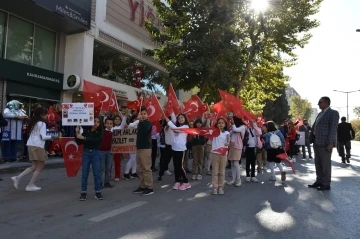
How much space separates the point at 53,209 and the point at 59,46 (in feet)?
44.2

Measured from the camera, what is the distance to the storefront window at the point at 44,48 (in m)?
16.0

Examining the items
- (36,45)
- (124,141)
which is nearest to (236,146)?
(124,141)

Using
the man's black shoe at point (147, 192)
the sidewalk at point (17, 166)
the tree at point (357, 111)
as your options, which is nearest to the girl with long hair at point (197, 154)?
the man's black shoe at point (147, 192)

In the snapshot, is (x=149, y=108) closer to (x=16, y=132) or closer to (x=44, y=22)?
(x=16, y=132)

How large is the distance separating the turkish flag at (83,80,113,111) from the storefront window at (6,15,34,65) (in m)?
8.31

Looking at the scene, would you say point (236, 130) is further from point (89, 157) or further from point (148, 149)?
point (89, 157)

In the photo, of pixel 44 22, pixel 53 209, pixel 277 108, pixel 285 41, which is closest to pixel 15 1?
pixel 44 22

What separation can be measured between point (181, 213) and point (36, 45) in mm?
13606

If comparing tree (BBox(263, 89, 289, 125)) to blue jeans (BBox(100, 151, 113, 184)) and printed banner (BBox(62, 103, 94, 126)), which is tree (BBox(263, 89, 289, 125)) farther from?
printed banner (BBox(62, 103, 94, 126))

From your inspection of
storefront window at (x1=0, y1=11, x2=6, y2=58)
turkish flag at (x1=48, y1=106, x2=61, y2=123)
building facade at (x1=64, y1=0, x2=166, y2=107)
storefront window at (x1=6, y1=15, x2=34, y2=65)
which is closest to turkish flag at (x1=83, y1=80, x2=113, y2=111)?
turkish flag at (x1=48, y1=106, x2=61, y2=123)

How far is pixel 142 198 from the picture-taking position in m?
6.59

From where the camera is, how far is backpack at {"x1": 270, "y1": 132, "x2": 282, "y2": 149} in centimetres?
915

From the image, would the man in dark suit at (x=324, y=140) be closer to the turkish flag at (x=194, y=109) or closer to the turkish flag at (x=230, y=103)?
the turkish flag at (x=230, y=103)

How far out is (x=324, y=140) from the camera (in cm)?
770
